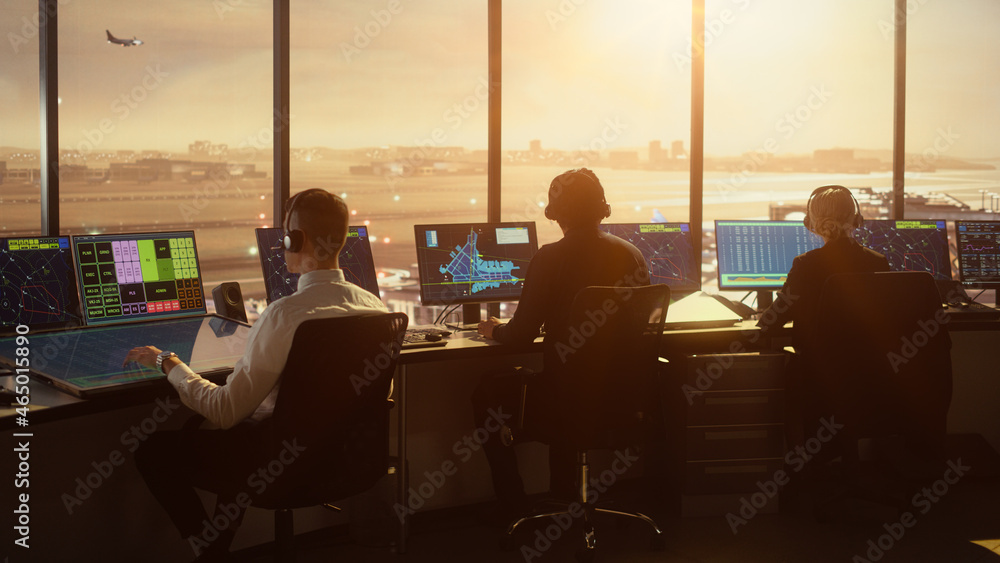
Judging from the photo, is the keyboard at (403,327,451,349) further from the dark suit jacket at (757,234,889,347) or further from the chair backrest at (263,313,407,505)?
the dark suit jacket at (757,234,889,347)

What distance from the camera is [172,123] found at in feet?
12.9

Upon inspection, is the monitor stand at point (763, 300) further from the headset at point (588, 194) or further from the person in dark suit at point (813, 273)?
the headset at point (588, 194)

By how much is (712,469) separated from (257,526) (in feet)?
6.60

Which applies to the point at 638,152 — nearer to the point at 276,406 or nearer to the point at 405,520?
the point at 405,520

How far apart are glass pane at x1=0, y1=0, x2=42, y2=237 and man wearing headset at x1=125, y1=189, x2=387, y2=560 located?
118cm

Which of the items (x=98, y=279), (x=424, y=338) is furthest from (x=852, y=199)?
(x=98, y=279)

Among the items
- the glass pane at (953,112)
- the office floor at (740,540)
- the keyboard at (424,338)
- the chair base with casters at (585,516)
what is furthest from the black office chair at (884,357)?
the glass pane at (953,112)

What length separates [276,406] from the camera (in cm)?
217

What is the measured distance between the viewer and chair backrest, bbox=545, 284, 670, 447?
9.28 ft

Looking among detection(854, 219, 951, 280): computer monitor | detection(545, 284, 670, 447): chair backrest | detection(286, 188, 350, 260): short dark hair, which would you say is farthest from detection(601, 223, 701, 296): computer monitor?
detection(286, 188, 350, 260): short dark hair

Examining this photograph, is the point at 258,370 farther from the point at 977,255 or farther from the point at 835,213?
the point at 977,255

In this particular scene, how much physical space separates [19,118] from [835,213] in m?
3.44

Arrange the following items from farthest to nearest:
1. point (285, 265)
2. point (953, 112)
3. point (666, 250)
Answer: point (953, 112) → point (666, 250) → point (285, 265)

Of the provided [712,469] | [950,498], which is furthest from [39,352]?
[950,498]
